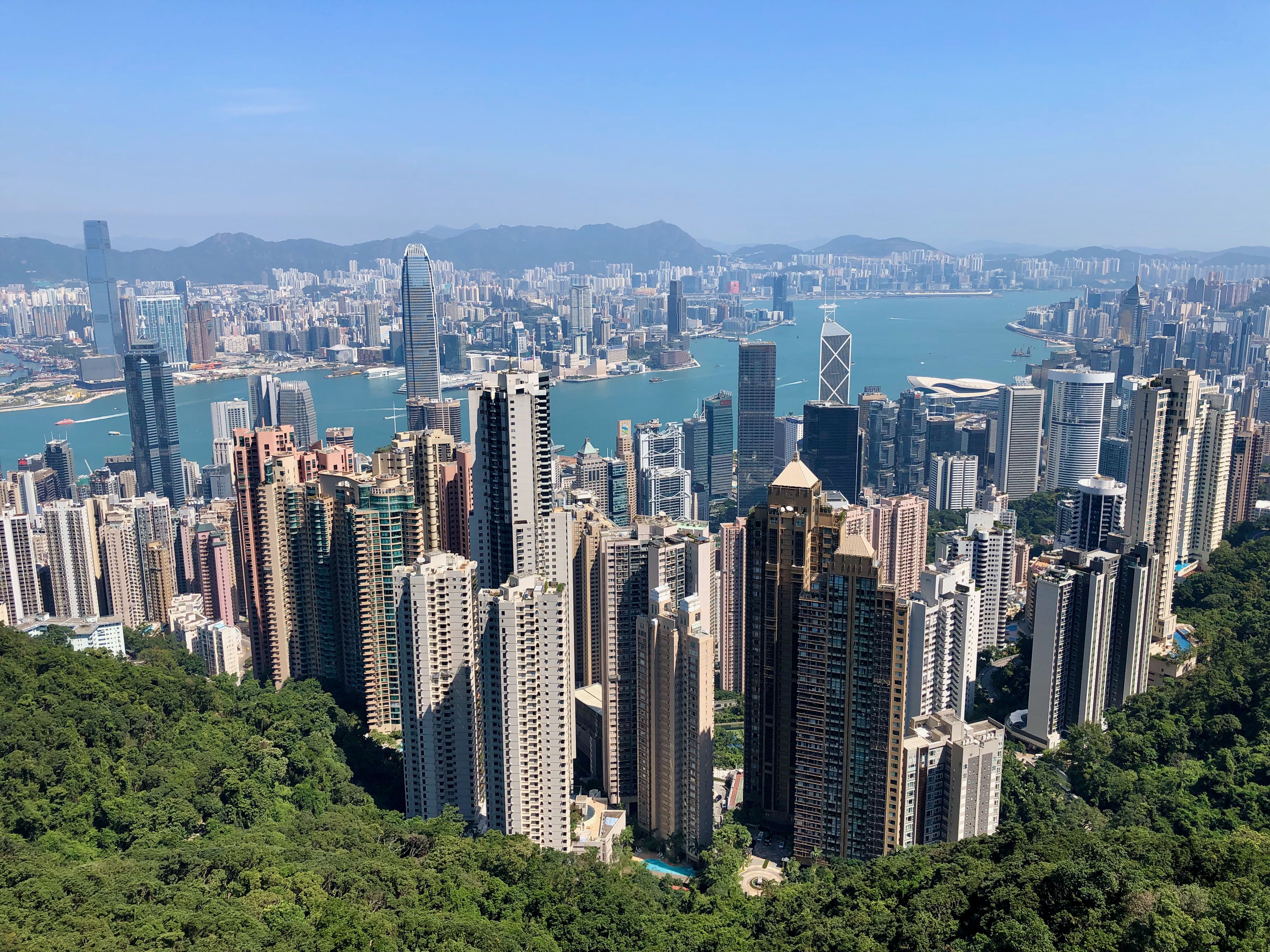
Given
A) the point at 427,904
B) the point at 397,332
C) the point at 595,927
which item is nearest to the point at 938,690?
the point at 595,927

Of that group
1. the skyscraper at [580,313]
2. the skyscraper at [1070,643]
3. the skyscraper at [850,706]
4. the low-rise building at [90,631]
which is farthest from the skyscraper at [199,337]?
the skyscraper at [850,706]

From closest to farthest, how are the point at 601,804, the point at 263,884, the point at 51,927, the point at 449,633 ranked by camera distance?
the point at 51,927 < the point at 263,884 < the point at 449,633 < the point at 601,804

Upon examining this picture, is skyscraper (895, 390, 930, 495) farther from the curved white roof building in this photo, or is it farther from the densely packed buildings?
the curved white roof building

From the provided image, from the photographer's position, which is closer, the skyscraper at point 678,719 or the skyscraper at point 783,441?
the skyscraper at point 678,719

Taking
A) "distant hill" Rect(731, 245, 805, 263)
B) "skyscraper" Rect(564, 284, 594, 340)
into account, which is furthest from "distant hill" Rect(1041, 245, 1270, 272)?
"skyscraper" Rect(564, 284, 594, 340)

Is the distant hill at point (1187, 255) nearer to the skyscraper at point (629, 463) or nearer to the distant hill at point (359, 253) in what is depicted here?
the distant hill at point (359, 253)

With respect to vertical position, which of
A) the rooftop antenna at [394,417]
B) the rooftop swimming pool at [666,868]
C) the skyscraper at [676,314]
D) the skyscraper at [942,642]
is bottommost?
the rooftop swimming pool at [666,868]

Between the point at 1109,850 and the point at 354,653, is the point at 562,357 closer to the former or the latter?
the point at 354,653
